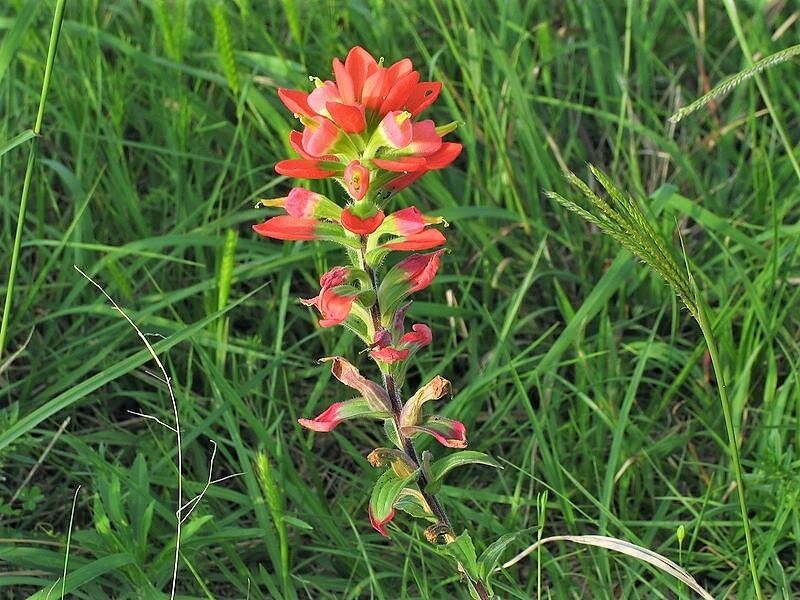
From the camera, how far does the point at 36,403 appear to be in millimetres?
2553

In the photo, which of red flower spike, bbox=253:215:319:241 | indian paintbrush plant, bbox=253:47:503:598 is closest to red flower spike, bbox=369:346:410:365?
indian paintbrush plant, bbox=253:47:503:598

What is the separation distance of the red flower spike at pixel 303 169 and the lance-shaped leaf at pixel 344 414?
1.31 feet

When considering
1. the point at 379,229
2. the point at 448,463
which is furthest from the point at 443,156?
the point at 448,463

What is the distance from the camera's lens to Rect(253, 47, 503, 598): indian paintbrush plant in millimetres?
1554

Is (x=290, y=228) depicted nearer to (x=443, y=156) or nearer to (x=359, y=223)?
(x=359, y=223)

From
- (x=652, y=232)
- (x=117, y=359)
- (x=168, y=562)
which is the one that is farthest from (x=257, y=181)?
(x=652, y=232)

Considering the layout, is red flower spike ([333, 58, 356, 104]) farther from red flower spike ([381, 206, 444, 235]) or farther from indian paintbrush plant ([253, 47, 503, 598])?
red flower spike ([381, 206, 444, 235])

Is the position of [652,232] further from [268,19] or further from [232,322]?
[268,19]

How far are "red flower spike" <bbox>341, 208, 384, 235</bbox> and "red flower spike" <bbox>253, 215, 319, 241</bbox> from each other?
0.27 feet

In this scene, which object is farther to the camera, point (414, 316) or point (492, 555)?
point (414, 316)

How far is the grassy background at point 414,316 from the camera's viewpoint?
2260 millimetres

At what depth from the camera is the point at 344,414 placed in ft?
5.77

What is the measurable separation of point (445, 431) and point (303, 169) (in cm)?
50

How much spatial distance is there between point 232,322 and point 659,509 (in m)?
1.24
